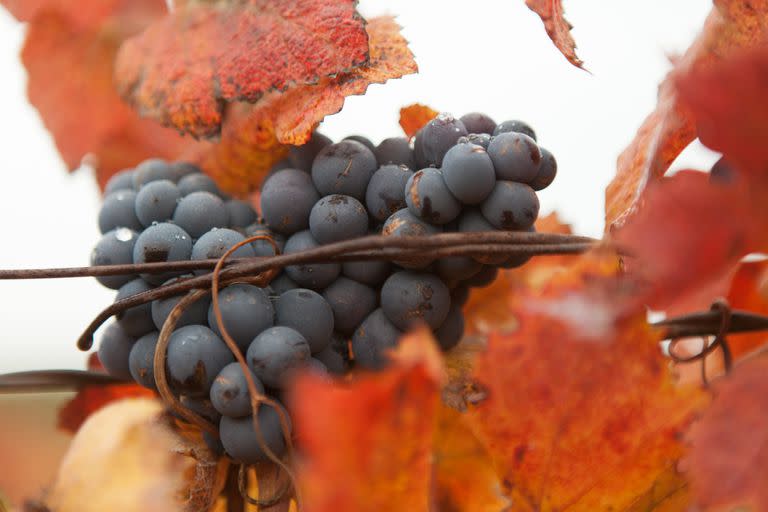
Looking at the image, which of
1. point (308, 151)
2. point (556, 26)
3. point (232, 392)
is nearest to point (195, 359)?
point (232, 392)

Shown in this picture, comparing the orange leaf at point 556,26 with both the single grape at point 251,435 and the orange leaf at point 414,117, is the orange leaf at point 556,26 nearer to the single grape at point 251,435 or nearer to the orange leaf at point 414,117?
the orange leaf at point 414,117

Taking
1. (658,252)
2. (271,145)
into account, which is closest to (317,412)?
(658,252)

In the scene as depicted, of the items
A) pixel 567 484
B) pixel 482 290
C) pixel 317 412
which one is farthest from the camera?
pixel 482 290

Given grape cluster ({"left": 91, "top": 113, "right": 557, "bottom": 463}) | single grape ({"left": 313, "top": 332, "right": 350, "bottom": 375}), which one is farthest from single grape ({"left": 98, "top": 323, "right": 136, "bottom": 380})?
single grape ({"left": 313, "top": 332, "right": 350, "bottom": 375})

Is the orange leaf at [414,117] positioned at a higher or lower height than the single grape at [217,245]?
higher

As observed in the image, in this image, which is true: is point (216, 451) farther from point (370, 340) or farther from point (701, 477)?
point (701, 477)

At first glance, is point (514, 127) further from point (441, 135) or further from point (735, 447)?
point (735, 447)

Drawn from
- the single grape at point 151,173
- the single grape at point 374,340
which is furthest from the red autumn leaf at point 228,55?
the single grape at point 374,340
